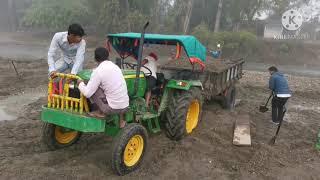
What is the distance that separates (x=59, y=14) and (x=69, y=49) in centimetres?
2749

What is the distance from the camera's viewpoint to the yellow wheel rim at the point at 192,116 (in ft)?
25.1

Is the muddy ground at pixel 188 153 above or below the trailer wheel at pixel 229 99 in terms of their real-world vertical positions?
below

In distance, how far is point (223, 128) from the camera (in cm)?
802

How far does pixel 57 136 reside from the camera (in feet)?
20.8

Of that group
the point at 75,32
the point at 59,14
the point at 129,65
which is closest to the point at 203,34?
the point at 59,14

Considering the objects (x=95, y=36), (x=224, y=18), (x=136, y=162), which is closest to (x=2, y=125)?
(x=136, y=162)

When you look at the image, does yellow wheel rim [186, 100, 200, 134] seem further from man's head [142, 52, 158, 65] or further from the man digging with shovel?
the man digging with shovel

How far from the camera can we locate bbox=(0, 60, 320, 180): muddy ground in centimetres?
568

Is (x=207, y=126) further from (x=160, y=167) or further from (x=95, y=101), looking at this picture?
(x=95, y=101)

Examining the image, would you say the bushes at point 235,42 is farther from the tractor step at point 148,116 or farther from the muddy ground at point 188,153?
the tractor step at point 148,116

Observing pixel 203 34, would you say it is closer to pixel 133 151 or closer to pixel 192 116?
pixel 192 116

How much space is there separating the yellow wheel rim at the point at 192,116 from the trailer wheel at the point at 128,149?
6.36ft

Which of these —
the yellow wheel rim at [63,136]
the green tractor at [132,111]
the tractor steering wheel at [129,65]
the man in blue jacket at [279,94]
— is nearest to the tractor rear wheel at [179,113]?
the green tractor at [132,111]

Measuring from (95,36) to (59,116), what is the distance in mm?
28271
